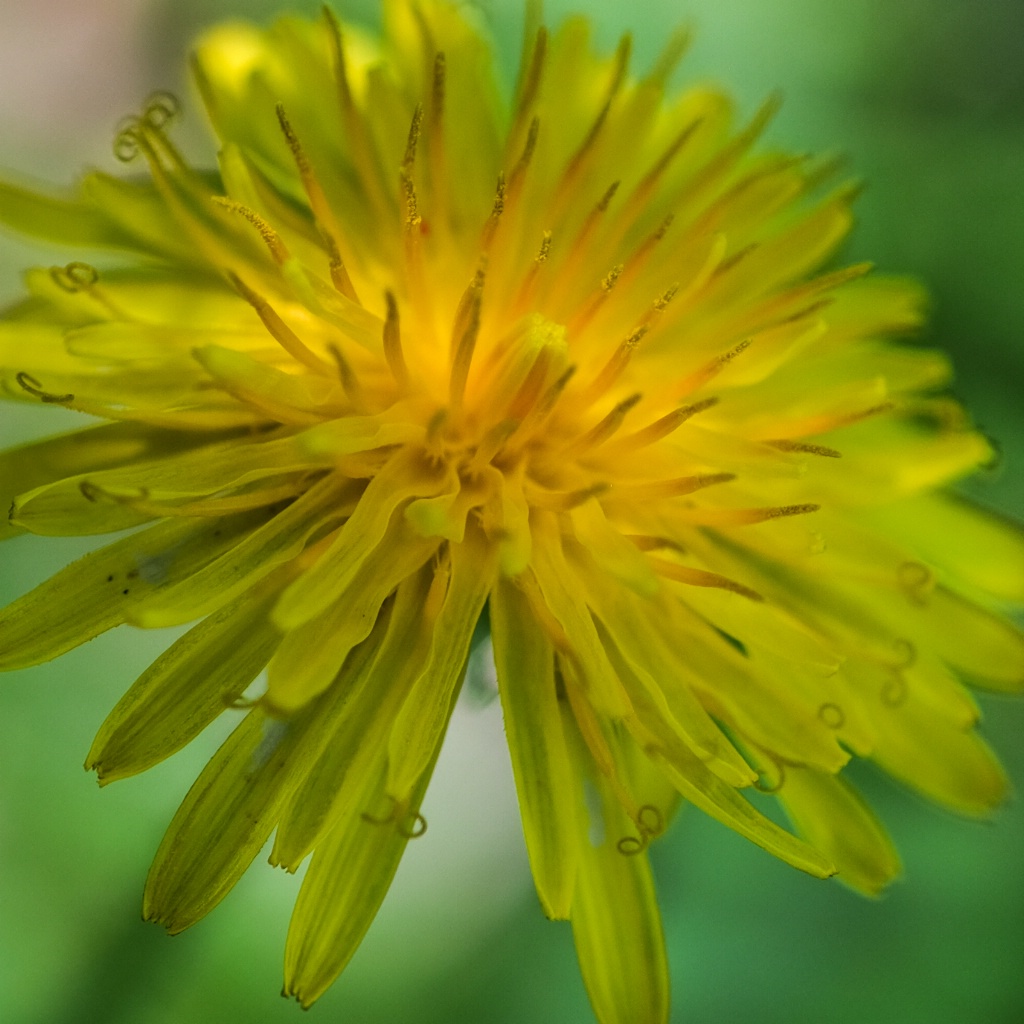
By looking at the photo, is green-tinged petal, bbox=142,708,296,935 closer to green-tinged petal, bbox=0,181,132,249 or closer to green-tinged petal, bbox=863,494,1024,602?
green-tinged petal, bbox=0,181,132,249

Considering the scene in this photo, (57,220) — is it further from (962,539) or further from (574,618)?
(962,539)

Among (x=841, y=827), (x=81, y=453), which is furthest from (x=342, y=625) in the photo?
(x=841, y=827)

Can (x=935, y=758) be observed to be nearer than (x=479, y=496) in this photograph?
No

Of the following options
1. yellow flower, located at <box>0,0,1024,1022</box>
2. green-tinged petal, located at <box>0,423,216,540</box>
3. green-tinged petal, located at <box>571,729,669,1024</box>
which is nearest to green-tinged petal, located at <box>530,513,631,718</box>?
yellow flower, located at <box>0,0,1024,1022</box>

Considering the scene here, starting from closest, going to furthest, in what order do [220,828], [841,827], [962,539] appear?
[220,828]
[841,827]
[962,539]

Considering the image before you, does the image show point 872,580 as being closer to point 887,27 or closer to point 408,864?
point 408,864

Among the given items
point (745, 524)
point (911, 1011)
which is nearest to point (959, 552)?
point (745, 524)
